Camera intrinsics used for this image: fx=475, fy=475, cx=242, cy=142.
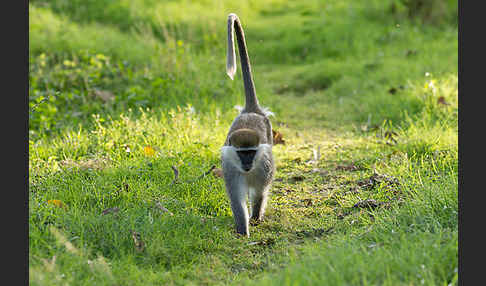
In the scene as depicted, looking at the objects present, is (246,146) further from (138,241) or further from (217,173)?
(217,173)

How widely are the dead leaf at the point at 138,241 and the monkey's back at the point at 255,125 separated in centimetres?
98

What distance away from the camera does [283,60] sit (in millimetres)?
9219

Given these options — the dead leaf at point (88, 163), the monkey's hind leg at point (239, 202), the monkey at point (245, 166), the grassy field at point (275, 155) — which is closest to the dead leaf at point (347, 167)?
the grassy field at point (275, 155)

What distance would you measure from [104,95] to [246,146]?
3.56 m

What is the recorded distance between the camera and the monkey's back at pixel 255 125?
3844 mm

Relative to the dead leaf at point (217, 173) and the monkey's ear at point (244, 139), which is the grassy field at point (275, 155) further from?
the monkey's ear at point (244, 139)

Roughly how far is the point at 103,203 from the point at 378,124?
146 inches

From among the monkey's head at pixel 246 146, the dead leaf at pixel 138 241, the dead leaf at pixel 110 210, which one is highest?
the monkey's head at pixel 246 146

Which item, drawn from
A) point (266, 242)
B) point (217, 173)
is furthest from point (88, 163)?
point (266, 242)

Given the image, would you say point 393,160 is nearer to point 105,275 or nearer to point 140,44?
point 105,275

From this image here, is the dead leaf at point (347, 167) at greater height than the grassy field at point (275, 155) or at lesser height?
lesser

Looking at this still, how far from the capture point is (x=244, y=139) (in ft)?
11.0

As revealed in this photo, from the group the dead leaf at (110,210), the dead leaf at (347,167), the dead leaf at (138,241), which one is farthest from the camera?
the dead leaf at (347,167)

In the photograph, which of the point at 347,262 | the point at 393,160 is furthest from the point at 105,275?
the point at 393,160
